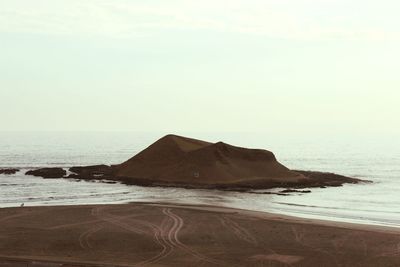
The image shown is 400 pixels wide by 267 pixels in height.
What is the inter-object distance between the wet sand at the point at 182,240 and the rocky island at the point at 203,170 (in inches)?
1114

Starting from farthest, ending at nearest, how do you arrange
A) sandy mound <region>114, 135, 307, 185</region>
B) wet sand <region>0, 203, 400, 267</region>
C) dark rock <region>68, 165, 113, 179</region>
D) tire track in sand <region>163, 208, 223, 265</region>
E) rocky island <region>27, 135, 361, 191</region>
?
dark rock <region>68, 165, 113, 179</region>
sandy mound <region>114, 135, 307, 185</region>
rocky island <region>27, 135, 361, 191</region>
tire track in sand <region>163, 208, 223, 265</region>
wet sand <region>0, 203, 400, 267</region>

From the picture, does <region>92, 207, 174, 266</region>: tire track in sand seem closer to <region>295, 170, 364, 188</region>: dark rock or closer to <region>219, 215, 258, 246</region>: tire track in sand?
<region>219, 215, 258, 246</region>: tire track in sand

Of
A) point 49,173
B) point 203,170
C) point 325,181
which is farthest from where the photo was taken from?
point 49,173

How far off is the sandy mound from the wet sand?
29443 mm

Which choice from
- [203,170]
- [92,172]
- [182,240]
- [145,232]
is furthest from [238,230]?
[92,172]

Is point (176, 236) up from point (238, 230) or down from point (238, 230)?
down

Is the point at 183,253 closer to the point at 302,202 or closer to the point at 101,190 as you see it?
the point at 302,202

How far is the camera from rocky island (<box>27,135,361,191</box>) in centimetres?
6419

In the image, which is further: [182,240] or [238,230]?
[238,230]

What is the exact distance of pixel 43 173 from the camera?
7519cm

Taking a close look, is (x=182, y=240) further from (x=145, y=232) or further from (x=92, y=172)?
(x=92, y=172)

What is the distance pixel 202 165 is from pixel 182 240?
136 ft

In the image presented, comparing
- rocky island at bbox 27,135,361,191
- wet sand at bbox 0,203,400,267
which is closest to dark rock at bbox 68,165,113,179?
rocky island at bbox 27,135,361,191

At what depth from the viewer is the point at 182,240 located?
83.4ft
